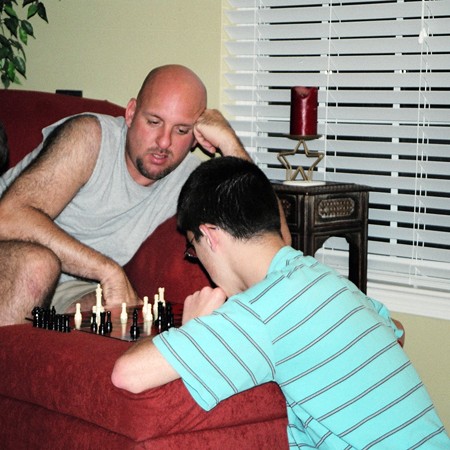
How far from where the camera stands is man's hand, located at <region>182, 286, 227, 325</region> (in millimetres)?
1823

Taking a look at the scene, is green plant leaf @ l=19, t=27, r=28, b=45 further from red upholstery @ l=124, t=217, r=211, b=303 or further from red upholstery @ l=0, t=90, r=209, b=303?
red upholstery @ l=124, t=217, r=211, b=303

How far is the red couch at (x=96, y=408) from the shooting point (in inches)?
69.0

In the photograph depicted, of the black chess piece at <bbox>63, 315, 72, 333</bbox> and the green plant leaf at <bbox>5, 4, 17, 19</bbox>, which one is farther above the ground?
the green plant leaf at <bbox>5, 4, 17, 19</bbox>

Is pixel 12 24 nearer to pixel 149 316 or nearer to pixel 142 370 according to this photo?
pixel 149 316

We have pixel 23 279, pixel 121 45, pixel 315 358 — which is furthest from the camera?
pixel 121 45

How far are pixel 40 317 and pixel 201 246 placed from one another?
20.9 inches

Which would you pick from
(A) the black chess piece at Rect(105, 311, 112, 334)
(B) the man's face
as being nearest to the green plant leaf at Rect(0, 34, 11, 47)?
(B) the man's face

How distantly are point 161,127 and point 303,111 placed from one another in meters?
0.48

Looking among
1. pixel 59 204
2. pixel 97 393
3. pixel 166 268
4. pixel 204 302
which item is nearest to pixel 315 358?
pixel 204 302

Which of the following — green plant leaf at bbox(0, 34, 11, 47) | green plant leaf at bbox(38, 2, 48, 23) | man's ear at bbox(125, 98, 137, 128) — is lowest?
man's ear at bbox(125, 98, 137, 128)

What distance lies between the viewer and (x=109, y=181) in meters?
2.82

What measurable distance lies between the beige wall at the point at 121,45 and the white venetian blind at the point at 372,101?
98mm

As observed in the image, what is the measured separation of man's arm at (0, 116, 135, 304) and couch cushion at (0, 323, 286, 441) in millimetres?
496

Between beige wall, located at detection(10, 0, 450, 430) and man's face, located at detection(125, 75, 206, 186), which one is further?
beige wall, located at detection(10, 0, 450, 430)
